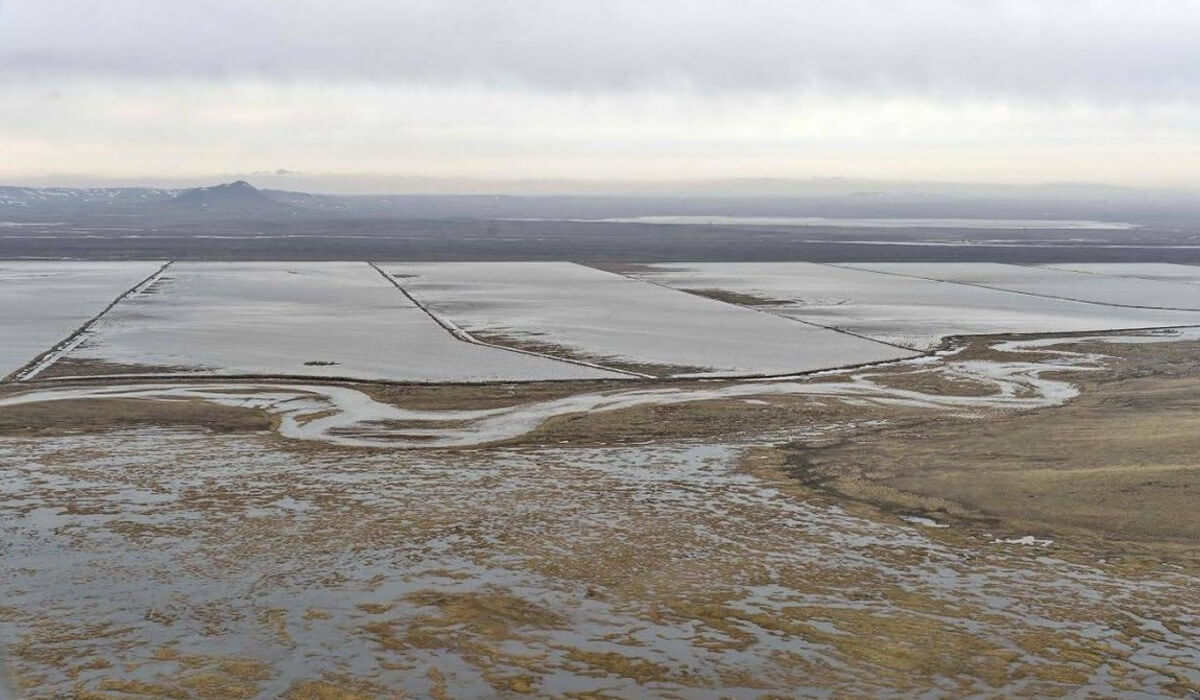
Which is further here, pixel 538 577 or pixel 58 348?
pixel 58 348

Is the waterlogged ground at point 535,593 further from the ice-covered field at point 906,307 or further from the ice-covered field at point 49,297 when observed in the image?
the ice-covered field at point 906,307

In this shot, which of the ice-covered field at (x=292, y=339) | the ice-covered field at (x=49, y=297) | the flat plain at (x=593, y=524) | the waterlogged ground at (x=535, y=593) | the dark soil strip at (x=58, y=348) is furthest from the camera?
the ice-covered field at (x=49, y=297)

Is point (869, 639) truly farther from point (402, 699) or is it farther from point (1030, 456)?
point (1030, 456)

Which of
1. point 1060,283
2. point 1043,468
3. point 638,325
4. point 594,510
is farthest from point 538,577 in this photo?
point 1060,283

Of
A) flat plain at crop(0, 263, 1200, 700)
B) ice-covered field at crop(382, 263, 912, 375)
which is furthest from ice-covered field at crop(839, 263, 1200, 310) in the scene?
flat plain at crop(0, 263, 1200, 700)

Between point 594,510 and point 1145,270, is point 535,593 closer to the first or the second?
point 594,510

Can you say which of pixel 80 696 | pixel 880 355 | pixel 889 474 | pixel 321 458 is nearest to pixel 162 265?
pixel 880 355

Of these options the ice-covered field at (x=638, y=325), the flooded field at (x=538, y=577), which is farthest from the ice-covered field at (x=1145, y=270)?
the flooded field at (x=538, y=577)
